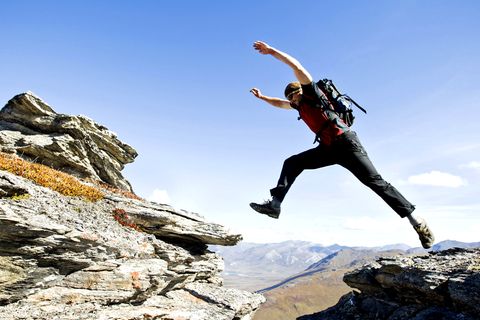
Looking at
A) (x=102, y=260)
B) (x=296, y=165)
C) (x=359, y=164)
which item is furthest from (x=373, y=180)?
(x=102, y=260)

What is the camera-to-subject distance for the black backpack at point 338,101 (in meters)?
8.81

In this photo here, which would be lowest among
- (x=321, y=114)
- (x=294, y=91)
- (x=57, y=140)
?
(x=321, y=114)

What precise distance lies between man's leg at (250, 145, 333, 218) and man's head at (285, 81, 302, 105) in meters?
1.58

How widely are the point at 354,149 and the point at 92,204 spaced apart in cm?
1649

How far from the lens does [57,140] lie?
28.7 metres

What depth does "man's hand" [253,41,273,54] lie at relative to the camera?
8148mm

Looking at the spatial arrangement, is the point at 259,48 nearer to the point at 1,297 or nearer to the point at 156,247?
the point at 1,297

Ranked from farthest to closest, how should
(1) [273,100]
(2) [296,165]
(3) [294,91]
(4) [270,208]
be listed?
(1) [273,100] < (2) [296,165] < (4) [270,208] < (3) [294,91]

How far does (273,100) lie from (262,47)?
262cm

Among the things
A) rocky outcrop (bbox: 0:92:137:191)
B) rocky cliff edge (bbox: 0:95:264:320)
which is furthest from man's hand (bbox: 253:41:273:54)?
rocky outcrop (bbox: 0:92:137:191)

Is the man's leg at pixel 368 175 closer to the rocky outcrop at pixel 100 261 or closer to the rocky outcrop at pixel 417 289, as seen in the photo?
the rocky outcrop at pixel 417 289

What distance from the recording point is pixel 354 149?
28.4 ft

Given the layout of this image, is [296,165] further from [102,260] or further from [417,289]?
[102,260]

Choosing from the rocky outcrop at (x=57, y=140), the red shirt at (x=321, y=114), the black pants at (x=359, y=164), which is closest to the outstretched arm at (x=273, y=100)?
the red shirt at (x=321, y=114)
